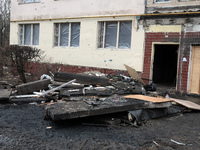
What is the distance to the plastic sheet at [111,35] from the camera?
10.5 metres

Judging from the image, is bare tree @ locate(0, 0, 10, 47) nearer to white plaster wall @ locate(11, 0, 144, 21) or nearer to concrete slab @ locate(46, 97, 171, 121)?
white plaster wall @ locate(11, 0, 144, 21)

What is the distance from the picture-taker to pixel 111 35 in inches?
419

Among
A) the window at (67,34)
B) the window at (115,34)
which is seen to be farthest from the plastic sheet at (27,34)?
the window at (115,34)

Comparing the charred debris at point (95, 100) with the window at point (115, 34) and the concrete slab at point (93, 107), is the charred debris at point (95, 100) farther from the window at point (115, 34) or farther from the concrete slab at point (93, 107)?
the window at point (115, 34)

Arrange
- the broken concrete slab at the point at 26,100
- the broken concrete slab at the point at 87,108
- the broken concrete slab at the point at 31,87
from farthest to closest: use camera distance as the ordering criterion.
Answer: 1. the broken concrete slab at the point at 31,87
2. the broken concrete slab at the point at 26,100
3. the broken concrete slab at the point at 87,108

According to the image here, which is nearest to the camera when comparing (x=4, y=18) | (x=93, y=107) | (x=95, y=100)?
(x=93, y=107)

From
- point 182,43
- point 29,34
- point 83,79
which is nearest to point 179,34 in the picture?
point 182,43

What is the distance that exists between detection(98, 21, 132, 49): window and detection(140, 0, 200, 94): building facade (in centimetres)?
100

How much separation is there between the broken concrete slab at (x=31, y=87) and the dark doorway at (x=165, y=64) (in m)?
6.49

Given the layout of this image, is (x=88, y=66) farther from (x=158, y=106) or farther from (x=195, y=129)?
(x=195, y=129)

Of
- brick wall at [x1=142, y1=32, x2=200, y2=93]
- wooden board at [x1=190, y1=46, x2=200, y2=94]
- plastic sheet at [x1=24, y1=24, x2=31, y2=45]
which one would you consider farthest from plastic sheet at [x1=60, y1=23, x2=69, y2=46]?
wooden board at [x1=190, y1=46, x2=200, y2=94]

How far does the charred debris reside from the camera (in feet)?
14.7

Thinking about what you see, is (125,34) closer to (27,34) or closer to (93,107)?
(93,107)

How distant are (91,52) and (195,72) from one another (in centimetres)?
525
